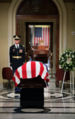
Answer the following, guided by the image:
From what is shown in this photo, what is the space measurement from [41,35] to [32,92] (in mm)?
8937

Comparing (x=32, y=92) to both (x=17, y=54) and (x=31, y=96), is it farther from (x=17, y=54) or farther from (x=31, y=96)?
(x=17, y=54)

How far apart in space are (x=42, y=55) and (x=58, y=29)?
4318mm

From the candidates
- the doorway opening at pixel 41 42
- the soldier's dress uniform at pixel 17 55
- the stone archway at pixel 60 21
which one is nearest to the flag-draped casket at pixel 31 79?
the soldier's dress uniform at pixel 17 55

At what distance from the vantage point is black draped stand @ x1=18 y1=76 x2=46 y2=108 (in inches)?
205

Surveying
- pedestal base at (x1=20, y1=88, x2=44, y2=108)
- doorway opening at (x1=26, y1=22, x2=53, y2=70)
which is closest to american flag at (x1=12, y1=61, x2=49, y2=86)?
pedestal base at (x1=20, y1=88, x2=44, y2=108)

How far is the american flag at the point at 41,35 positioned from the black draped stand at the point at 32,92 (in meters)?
7.87

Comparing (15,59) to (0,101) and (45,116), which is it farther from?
(45,116)

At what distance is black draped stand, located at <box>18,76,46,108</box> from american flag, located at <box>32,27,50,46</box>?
7870 mm

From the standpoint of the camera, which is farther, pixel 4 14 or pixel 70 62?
pixel 4 14

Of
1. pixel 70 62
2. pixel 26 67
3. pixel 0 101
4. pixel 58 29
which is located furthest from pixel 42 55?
pixel 26 67

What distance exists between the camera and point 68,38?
28.2ft

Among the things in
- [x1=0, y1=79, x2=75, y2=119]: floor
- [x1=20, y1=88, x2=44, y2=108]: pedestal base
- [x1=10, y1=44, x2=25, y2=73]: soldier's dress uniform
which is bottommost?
[x1=0, y1=79, x2=75, y2=119]: floor

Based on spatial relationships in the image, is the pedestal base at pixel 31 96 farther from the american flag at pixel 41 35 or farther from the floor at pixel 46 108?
the american flag at pixel 41 35

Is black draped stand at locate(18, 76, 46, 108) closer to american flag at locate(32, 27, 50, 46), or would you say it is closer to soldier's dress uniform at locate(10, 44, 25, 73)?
soldier's dress uniform at locate(10, 44, 25, 73)
